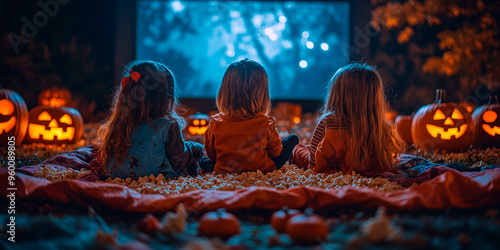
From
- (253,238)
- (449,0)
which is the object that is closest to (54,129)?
(253,238)

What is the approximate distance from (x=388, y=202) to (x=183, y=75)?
652 cm

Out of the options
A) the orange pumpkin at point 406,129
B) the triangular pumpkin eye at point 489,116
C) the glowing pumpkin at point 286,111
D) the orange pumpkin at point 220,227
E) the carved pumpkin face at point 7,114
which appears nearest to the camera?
the orange pumpkin at point 220,227

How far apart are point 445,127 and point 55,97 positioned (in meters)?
5.67

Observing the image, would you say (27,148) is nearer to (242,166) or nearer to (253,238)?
(242,166)

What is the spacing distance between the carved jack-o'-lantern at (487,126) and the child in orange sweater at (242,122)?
8.19 feet

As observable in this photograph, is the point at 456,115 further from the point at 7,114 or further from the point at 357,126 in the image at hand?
the point at 7,114

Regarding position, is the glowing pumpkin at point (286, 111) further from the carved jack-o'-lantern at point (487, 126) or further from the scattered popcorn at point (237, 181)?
the scattered popcorn at point (237, 181)

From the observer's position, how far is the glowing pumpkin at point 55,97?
5898 mm

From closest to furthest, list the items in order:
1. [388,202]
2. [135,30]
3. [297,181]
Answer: [388,202] → [297,181] → [135,30]

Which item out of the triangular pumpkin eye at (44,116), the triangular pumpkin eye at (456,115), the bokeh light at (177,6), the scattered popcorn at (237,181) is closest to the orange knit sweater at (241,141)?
the scattered popcorn at (237,181)

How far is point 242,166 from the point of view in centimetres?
267

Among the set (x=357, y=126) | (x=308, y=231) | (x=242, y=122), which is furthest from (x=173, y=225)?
(x=357, y=126)

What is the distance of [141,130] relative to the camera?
2.45m

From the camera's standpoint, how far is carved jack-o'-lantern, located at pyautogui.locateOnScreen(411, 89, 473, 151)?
3670mm
